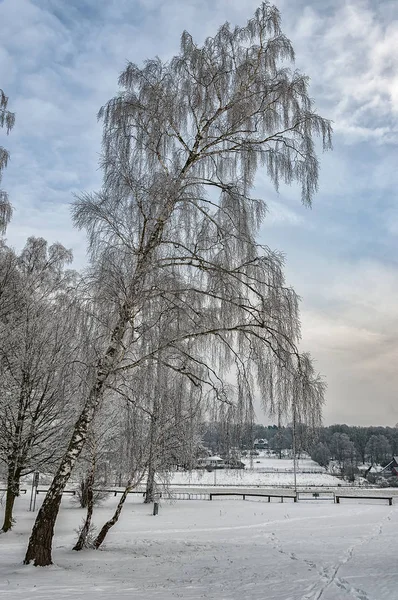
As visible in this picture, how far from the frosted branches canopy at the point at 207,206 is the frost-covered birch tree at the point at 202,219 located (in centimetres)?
2

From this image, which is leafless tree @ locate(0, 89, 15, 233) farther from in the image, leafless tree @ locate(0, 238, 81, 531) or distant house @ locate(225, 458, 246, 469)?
distant house @ locate(225, 458, 246, 469)

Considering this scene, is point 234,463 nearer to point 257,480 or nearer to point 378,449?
point 257,480

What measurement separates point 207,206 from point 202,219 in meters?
0.26

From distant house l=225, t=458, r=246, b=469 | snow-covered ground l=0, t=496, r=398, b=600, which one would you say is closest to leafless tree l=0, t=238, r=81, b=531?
snow-covered ground l=0, t=496, r=398, b=600

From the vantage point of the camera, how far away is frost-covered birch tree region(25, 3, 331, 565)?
7434mm

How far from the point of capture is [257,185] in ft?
29.0

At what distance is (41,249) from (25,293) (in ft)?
9.62

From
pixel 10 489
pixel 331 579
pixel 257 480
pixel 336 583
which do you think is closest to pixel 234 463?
pixel 336 583

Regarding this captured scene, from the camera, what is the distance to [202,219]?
27.6 feet

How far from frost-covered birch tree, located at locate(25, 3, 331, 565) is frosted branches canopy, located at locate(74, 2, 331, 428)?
21 millimetres

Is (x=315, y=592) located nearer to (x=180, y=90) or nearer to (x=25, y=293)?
(x=180, y=90)

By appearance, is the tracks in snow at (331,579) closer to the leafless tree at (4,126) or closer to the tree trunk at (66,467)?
the tree trunk at (66,467)

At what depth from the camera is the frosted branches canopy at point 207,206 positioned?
7422 millimetres

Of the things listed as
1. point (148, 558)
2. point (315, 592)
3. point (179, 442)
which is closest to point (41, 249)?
point (179, 442)
